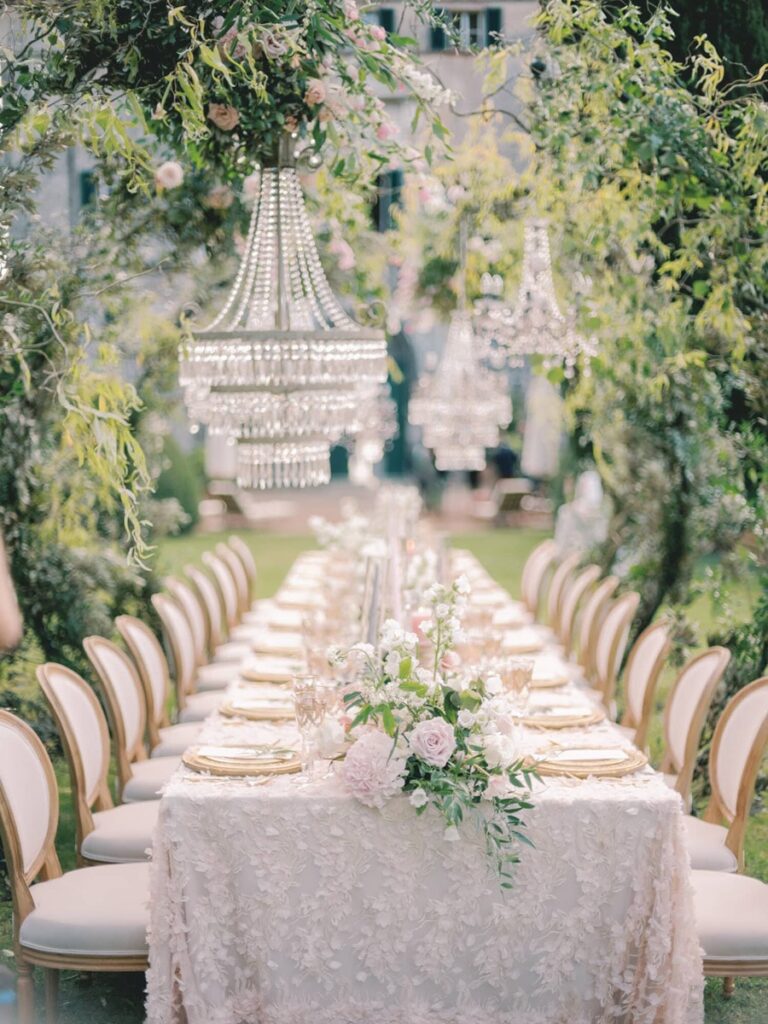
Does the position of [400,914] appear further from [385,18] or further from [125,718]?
[385,18]

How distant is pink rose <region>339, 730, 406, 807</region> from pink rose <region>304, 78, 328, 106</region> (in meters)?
2.13

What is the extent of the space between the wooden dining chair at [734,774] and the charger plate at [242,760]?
129 cm

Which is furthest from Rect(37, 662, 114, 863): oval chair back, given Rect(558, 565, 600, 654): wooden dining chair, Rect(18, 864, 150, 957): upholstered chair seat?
Rect(558, 565, 600, 654): wooden dining chair

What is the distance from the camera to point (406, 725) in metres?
3.11

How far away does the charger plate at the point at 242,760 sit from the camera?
10.9ft

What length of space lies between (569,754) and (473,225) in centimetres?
465

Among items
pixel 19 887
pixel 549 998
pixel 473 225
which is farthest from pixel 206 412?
pixel 473 225

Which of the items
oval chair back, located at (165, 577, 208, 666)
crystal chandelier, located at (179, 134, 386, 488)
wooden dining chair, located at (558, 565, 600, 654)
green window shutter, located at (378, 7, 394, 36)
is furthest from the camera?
green window shutter, located at (378, 7, 394, 36)

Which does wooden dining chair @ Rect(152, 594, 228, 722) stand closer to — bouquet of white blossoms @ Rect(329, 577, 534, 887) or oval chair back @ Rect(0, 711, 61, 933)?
oval chair back @ Rect(0, 711, 61, 933)

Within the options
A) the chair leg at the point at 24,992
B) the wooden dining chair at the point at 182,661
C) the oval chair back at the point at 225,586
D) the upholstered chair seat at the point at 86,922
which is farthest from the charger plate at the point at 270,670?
the oval chair back at the point at 225,586

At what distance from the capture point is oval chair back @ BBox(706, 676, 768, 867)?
365cm

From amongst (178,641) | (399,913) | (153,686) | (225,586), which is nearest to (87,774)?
(153,686)

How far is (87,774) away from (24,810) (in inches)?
22.9

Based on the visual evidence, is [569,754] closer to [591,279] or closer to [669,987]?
[669,987]
